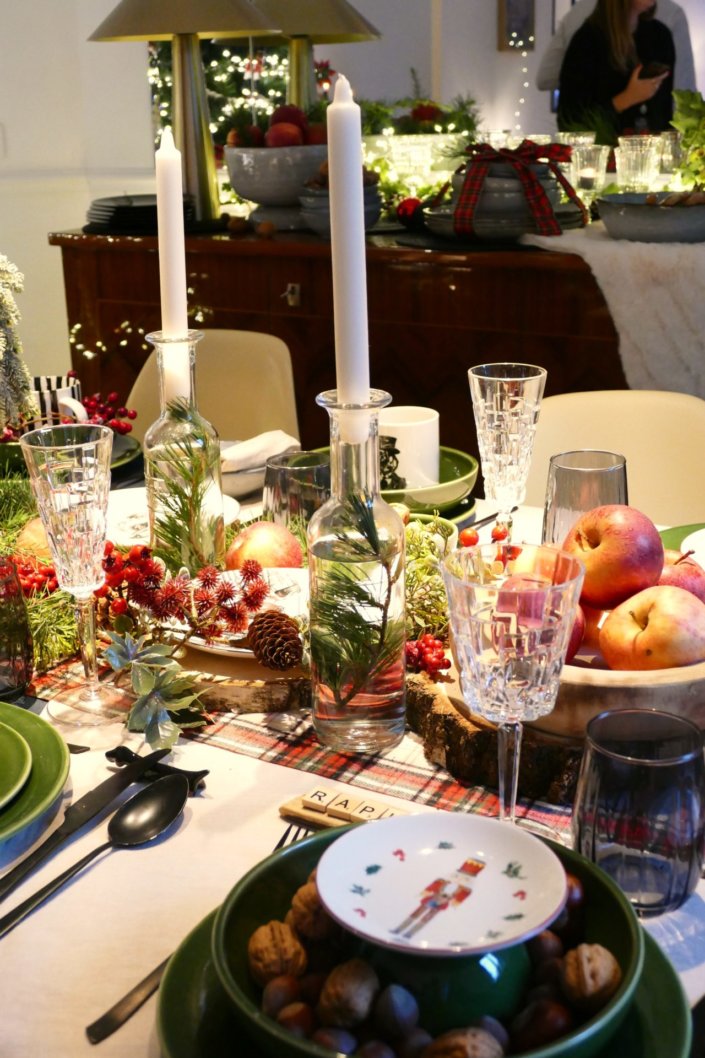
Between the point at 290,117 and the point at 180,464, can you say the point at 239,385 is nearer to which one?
the point at 290,117

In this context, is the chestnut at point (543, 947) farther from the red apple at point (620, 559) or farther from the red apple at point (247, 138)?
the red apple at point (247, 138)

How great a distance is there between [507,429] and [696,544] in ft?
0.71

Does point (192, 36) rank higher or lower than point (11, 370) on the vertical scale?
higher

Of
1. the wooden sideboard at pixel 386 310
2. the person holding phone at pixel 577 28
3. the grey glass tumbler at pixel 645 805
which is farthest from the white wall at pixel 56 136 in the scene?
the grey glass tumbler at pixel 645 805

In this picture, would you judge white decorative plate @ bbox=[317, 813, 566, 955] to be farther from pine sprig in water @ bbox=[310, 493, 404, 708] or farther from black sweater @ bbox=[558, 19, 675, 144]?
black sweater @ bbox=[558, 19, 675, 144]

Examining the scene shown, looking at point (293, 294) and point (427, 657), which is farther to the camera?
point (293, 294)

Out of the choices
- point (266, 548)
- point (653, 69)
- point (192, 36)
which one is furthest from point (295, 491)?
point (653, 69)

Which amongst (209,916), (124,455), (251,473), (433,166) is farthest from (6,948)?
(433,166)

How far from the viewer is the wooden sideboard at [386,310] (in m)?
2.67

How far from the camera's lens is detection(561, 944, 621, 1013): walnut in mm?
514

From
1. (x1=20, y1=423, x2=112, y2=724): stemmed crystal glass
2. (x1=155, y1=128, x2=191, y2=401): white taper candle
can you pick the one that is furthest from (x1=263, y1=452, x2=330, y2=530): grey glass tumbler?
(x1=20, y1=423, x2=112, y2=724): stemmed crystal glass

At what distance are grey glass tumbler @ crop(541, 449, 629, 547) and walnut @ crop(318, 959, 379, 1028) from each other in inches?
24.0

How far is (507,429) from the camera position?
1085 mm

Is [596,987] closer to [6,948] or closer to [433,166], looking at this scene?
[6,948]
